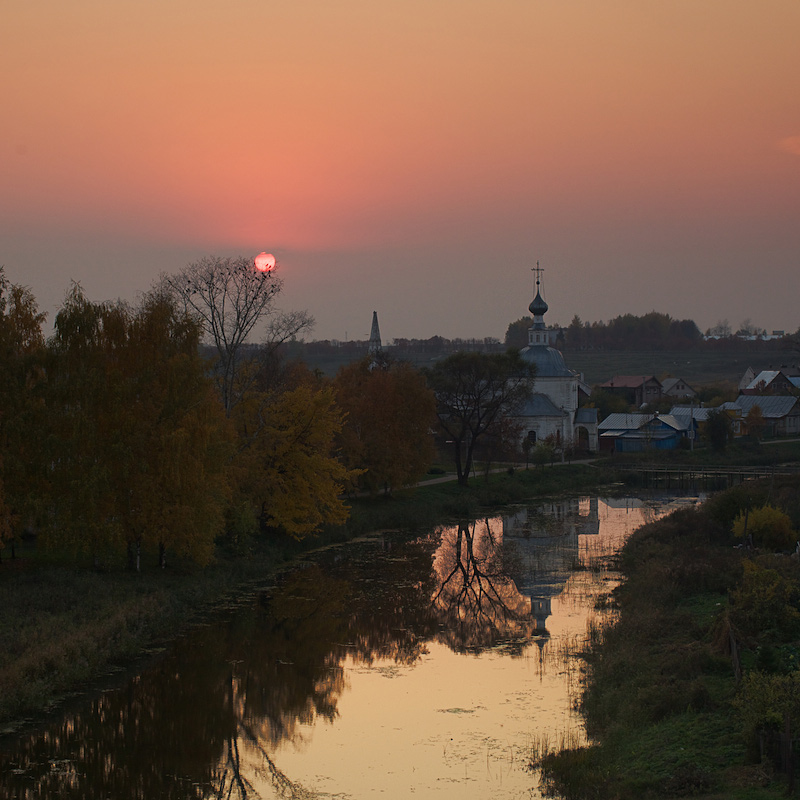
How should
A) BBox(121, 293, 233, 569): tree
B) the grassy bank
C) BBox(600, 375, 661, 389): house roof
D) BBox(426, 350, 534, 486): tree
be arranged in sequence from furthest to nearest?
BBox(600, 375, 661, 389): house roof → BBox(426, 350, 534, 486): tree → BBox(121, 293, 233, 569): tree → the grassy bank

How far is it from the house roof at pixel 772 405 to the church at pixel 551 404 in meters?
17.7

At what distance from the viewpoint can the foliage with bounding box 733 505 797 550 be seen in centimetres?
2588

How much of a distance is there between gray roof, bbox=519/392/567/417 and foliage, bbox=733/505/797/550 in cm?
3498

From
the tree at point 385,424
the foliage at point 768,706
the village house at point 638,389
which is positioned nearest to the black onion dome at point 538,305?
the tree at point 385,424

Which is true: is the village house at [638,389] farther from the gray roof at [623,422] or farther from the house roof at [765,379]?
the gray roof at [623,422]

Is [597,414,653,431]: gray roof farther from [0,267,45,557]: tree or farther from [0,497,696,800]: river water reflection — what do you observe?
[0,267,45,557]: tree

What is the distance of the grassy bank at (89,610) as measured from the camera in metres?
17.0

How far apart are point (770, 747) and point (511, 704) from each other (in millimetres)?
5692

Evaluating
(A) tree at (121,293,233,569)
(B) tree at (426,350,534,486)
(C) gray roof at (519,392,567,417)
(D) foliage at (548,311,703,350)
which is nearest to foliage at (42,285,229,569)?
(A) tree at (121,293,233,569)

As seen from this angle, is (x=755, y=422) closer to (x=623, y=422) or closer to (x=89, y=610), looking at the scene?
(x=623, y=422)

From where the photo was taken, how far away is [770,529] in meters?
26.2

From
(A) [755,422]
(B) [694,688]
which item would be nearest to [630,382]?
(A) [755,422]

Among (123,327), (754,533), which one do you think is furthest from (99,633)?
(754,533)

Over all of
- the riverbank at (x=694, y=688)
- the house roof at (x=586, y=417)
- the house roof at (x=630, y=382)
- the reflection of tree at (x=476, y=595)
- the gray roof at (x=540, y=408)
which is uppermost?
the house roof at (x=630, y=382)
